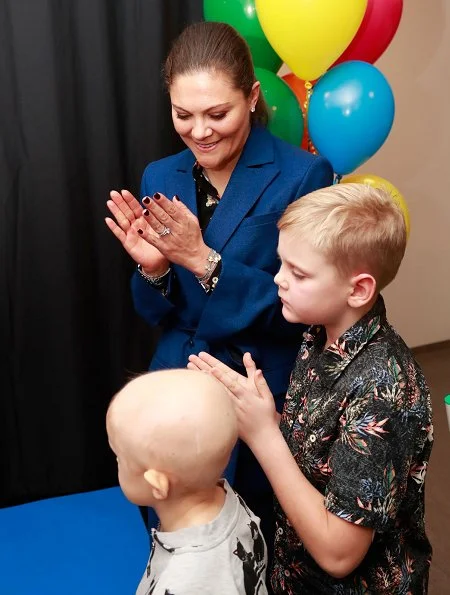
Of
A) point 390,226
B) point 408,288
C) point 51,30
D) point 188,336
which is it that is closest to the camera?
point 390,226

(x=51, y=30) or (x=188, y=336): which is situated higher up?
(x=51, y=30)

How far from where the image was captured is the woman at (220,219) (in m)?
1.40

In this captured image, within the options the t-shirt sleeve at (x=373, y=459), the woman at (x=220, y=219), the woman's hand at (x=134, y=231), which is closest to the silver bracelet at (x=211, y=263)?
the woman at (x=220, y=219)

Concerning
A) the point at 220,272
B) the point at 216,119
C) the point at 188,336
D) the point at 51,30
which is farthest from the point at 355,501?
the point at 51,30

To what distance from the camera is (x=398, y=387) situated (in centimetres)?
→ 101

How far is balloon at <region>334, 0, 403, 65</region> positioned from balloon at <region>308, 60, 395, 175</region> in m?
0.13

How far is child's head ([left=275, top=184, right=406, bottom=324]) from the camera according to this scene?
1.05 m

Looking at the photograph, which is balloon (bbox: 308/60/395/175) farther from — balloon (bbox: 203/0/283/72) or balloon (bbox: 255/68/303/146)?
balloon (bbox: 203/0/283/72)

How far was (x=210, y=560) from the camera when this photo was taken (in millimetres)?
895

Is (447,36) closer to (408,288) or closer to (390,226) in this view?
(408,288)

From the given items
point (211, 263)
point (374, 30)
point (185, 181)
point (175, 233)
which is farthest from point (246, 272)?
point (374, 30)

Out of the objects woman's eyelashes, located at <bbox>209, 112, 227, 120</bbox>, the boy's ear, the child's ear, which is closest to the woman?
woman's eyelashes, located at <bbox>209, 112, 227, 120</bbox>

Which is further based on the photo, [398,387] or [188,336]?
[188,336]

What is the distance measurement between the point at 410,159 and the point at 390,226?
245cm
